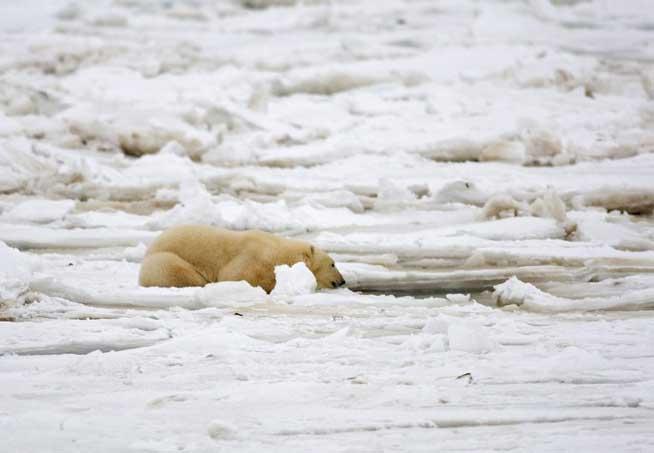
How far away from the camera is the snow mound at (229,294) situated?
450 centimetres

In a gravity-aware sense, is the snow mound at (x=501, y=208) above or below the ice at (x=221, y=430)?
below

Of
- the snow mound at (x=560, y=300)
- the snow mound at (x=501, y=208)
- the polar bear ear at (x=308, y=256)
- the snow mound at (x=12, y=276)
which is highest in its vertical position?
the snow mound at (x=12, y=276)

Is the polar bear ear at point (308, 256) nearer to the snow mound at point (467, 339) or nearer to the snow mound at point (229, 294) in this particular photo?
the snow mound at point (229, 294)

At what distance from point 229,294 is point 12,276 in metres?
0.95

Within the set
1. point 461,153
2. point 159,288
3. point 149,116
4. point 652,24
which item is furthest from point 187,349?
point 652,24

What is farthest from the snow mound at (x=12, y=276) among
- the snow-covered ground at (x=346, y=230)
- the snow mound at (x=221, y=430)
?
the snow mound at (x=221, y=430)

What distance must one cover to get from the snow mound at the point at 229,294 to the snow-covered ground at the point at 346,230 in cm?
1

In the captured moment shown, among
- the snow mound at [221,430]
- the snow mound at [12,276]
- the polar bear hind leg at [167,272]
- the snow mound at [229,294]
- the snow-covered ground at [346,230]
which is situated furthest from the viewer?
the polar bear hind leg at [167,272]

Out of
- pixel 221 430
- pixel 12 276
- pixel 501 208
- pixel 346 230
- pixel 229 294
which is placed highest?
pixel 221 430

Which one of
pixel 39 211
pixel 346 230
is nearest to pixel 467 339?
pixel 346 230

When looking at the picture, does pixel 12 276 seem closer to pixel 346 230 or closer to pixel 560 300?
pixel 560 300

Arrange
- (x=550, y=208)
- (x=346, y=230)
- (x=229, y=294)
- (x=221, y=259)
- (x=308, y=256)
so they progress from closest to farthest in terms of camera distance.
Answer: (x=229, y=294) < (x=221, y=259) < (x=308, y=256) < (x=550, y=208) < (x=346, y=230)

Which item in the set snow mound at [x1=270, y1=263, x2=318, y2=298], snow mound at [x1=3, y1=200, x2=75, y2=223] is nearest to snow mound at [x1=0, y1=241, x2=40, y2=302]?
snow mound at [x1=270, y1=263, x2=318, y2=298]

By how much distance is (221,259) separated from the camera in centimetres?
500
